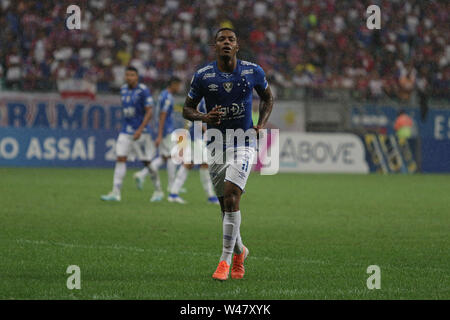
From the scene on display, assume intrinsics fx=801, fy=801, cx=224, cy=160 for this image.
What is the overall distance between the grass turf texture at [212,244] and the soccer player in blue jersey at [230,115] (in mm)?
514

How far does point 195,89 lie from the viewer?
770cm

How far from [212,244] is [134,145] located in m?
6.51

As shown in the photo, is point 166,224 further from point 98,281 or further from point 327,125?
point 327,125

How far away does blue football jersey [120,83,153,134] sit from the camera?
48.8 feet

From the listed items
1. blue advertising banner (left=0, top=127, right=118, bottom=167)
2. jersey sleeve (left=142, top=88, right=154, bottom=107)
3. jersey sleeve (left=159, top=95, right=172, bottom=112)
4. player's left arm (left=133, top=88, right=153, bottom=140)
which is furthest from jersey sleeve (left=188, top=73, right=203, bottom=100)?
blue advertising banner (left=0, top=127, right=118, bottom=167)

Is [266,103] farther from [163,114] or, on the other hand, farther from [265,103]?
[163,114]

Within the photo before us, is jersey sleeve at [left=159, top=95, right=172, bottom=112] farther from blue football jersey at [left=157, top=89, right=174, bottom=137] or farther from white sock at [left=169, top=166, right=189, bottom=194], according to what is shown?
white sock at [left=169, top=166, right=189, bottom=194]

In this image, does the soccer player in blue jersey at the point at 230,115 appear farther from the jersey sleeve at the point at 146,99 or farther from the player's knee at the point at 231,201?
the jersey sleeve at the point at 146,99

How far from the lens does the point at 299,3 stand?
32625mm

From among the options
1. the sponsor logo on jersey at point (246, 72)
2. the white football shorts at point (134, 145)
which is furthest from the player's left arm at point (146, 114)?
the sponsor logo on jersey at point (246, 72)

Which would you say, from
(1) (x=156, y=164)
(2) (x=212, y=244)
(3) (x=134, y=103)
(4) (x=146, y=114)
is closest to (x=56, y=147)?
(1) (x=156, y=164)

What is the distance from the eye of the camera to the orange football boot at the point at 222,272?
23.2 ft

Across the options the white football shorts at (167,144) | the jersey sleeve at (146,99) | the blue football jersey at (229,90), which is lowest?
the white football shorts at (167,144)
